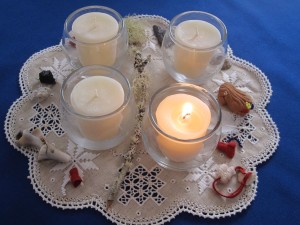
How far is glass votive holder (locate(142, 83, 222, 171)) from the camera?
0.62m

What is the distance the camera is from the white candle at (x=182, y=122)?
0.62 m

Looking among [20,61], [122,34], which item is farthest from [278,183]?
[20,61]

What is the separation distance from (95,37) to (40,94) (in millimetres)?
159

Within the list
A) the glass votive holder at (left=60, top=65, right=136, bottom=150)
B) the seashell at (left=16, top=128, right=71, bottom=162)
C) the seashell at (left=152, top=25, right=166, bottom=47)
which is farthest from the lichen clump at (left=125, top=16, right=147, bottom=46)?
the seashell at (left=16, top=128, right=71, bottom=162)

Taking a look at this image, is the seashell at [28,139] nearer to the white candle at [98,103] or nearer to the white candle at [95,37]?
the white candle at [98,103]

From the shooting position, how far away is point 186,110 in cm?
65

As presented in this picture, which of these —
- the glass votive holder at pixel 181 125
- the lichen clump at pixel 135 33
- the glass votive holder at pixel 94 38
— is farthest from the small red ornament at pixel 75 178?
the lichen clump at pixel 135 33

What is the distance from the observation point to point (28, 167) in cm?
66

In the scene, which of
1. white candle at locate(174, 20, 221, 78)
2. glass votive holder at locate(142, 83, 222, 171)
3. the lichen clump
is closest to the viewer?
glass votive holder at locate(142, 83, 222, 171)

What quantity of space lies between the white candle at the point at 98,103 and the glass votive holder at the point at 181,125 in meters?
0.06

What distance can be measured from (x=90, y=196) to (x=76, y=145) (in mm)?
106

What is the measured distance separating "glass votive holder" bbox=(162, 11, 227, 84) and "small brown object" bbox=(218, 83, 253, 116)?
50mm

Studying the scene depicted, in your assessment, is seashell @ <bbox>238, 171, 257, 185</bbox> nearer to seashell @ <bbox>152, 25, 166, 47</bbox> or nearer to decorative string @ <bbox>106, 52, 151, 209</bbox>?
decorative string @ <bbox>106, 52, 151, 209</bbox>

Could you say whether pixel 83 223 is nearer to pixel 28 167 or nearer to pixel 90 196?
pixel 90 196
